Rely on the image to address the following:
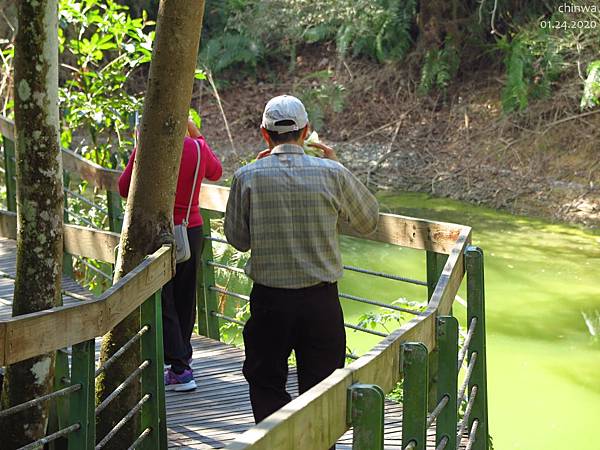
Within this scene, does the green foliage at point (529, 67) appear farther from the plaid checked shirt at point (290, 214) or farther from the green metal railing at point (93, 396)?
the green metal railing at point (93, 396)

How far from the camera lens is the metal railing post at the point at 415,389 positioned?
2.72 meters

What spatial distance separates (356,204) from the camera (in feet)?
12.9

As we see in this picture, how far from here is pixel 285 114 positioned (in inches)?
150

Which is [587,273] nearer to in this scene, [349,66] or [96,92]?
[96,92]

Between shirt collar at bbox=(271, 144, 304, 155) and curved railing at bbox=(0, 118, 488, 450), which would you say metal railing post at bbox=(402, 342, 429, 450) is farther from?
shirt collar at bbox=(271, 144, 304, 155)

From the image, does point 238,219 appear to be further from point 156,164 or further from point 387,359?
point 387,359

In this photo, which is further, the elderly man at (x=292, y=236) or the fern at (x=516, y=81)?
the fern at (x=516, y=81)

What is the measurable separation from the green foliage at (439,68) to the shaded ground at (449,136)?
0.78 ft

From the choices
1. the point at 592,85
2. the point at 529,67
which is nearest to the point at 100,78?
the point at 592,85

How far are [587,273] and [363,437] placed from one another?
9.97 meters

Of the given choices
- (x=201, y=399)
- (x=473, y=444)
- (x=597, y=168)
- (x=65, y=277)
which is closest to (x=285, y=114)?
(x=473, y=444)

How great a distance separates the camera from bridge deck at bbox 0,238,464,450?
4.58 m

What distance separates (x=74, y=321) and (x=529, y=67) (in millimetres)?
14619

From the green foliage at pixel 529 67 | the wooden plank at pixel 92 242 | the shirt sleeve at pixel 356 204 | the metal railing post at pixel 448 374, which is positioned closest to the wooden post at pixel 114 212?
the wooden plank at pixel 92 242
